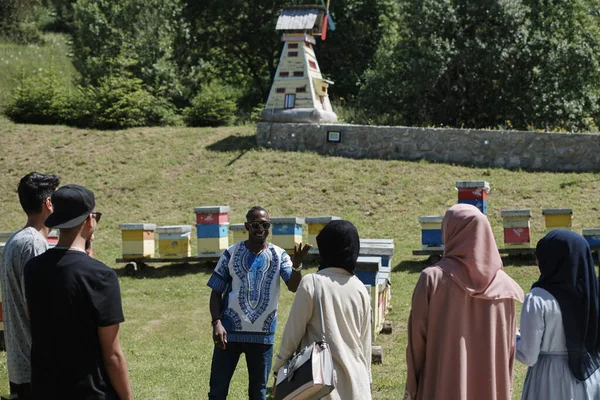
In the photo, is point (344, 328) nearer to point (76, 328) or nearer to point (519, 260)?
point (76, 328)

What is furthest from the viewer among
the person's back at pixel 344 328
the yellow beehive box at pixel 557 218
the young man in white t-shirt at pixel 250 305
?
the yellow beehive box at pixel 557 218

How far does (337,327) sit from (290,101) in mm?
18734

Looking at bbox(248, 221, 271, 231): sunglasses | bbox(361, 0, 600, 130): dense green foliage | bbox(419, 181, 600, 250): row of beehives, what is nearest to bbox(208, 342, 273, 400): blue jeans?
bbox(248, 221, 271, 231): sunglasses

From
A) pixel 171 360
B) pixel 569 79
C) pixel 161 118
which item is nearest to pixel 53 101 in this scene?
pixel 161 118

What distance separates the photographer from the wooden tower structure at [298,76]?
2261 centimetres

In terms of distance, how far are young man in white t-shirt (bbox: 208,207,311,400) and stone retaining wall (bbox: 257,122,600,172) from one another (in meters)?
15.2

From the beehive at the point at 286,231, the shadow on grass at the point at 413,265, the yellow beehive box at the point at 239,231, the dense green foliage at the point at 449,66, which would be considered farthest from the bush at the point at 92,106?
the shadow on grass at the point at 413,265

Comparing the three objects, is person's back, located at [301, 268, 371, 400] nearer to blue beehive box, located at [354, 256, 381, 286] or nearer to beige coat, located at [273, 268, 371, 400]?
beige coat, located at [273, 268, 371, 400]

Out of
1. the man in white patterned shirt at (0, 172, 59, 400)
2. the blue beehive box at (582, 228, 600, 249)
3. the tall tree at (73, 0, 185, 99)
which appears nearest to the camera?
the man in white patterned shirt at (0, 172, 59, 400)

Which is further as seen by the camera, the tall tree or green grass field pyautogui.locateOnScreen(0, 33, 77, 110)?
green grass field pyautogui.locateOnScreen(0, 33, 77, 110)

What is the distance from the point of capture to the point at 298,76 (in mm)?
22750

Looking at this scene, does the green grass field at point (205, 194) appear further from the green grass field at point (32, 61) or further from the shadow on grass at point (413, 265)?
the green grass field at point (32, 61)

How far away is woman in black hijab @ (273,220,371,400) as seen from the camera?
4445 millimetres

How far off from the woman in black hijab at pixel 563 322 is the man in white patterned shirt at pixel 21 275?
301 centimetres
